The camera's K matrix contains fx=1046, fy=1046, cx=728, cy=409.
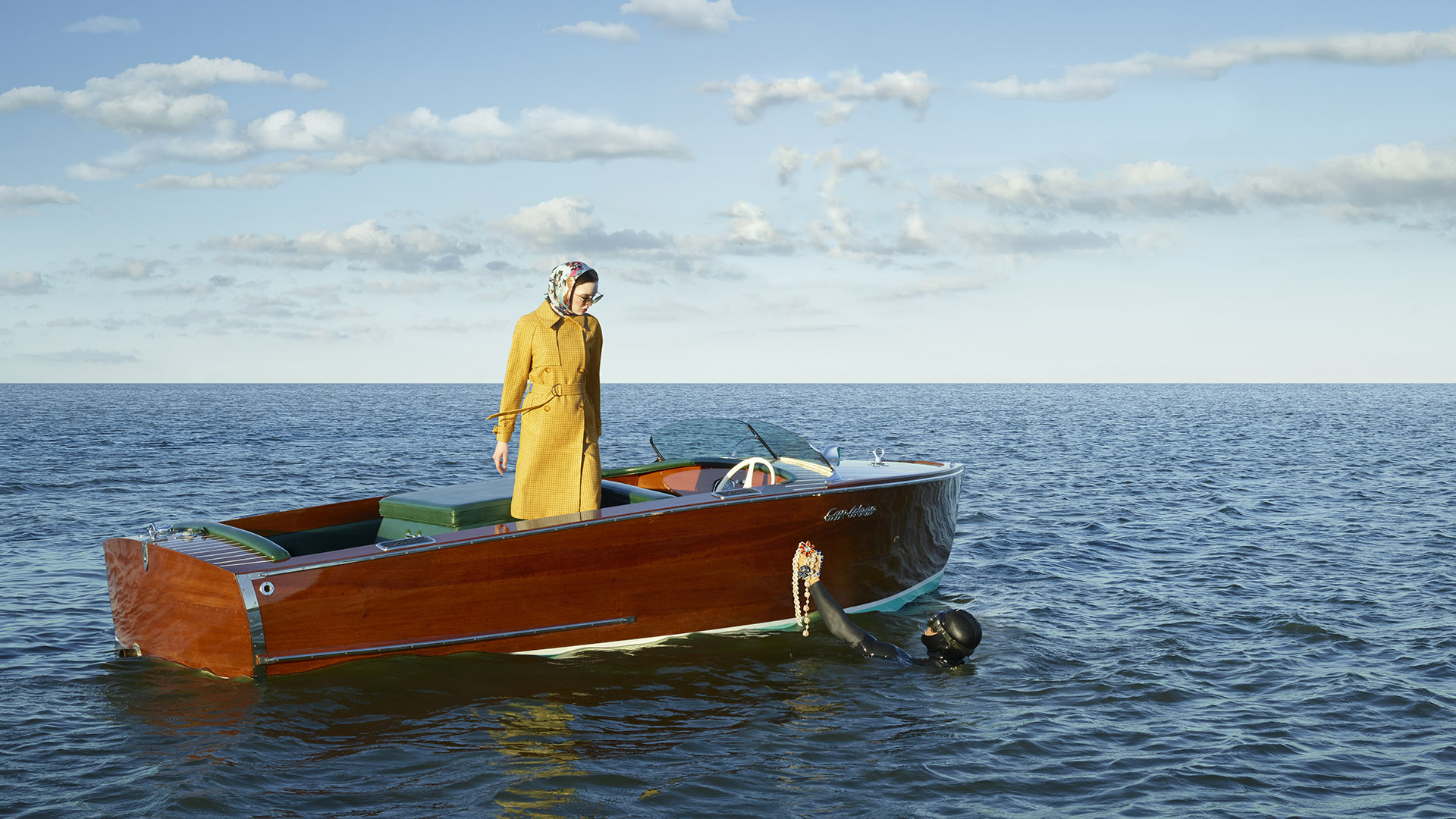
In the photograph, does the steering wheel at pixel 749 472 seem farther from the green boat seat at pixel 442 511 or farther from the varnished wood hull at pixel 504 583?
the green boat seat at pixel 442 511

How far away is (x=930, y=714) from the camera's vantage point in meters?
6.37

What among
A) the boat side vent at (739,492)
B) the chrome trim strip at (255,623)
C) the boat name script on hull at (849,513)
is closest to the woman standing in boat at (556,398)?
the boat side vent at (739,492)

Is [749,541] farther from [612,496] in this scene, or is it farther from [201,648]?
[201,648]

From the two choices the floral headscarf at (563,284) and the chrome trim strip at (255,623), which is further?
the floral headscarf at (563,284)

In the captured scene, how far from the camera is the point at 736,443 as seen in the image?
884 cm

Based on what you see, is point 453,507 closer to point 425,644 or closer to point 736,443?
point 425,644

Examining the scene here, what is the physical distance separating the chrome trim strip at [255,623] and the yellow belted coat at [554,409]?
1649 mm

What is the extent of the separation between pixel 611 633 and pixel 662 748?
1422 mm

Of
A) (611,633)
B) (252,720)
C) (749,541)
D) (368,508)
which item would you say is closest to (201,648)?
(252,720)

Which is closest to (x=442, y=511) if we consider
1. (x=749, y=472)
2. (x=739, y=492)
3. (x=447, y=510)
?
(x=447, y=510)

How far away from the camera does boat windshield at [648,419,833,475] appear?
333 inches

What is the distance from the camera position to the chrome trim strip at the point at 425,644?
5.97 metres

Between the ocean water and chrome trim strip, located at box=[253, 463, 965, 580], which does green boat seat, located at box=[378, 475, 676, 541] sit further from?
the ocean water

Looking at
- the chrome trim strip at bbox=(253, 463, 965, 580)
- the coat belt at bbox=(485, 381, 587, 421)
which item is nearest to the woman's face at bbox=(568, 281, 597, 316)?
the coat belt at bbox=(485, 381, 587, 421)
